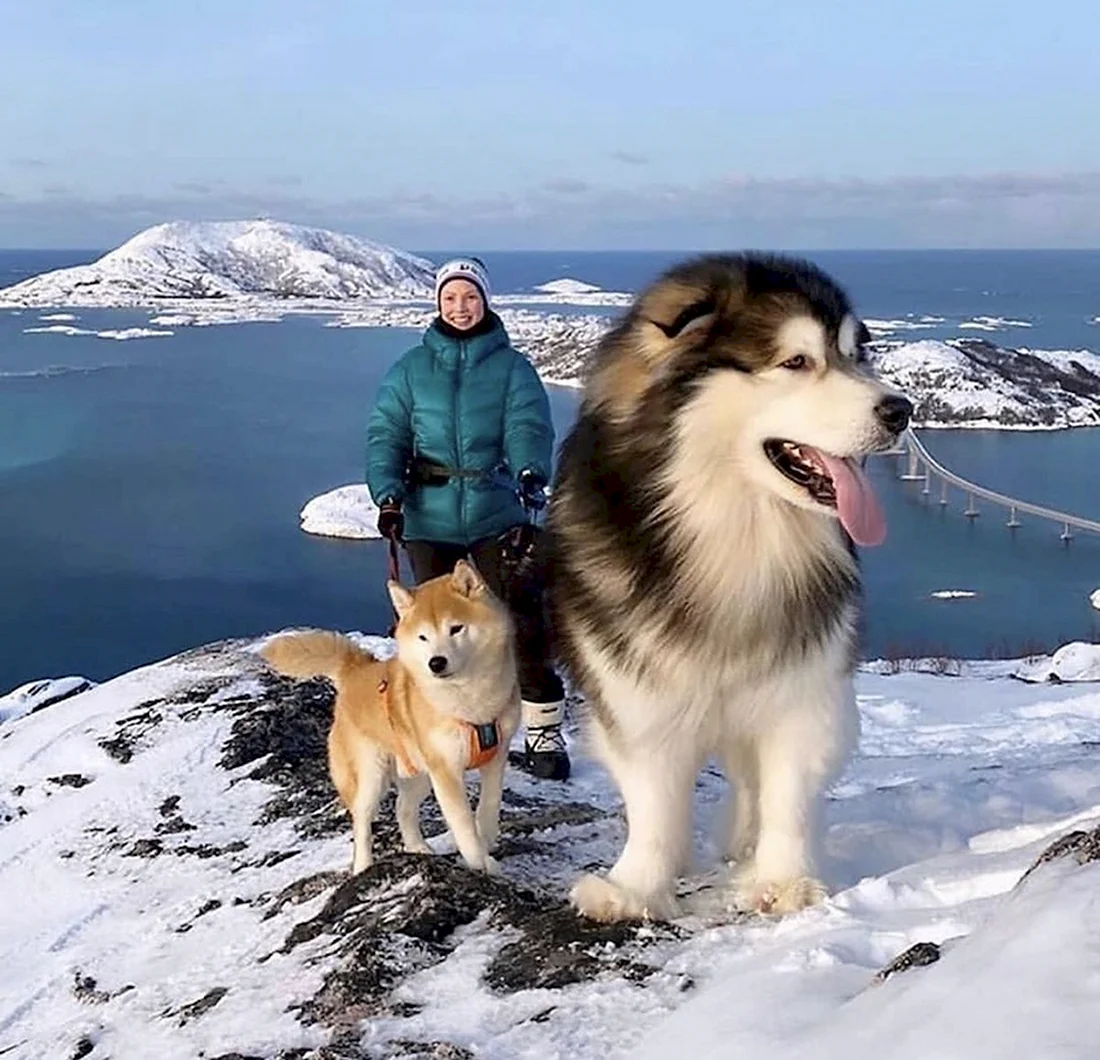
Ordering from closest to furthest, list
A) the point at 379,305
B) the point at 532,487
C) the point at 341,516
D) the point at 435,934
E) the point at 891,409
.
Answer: the point at 891,409, the point at 435,934, the point at 532,487, the point at 341,516, the point at 379,305

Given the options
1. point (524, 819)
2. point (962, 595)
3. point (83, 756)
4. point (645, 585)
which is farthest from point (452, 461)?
point (962, 595)

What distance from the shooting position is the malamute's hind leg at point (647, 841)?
3219mm

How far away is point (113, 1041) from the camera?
3492 millimetres

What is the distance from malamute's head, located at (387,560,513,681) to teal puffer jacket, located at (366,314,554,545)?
91 centimetres

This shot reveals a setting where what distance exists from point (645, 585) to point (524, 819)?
1878 mm

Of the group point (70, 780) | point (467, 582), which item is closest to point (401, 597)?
point (467, 582)

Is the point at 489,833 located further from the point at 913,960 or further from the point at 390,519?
the point at 913,960

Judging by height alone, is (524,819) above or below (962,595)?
above

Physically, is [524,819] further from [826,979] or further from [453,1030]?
[826,979]

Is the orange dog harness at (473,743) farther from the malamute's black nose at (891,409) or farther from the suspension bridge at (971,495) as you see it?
the suspension bridge at (971,495)

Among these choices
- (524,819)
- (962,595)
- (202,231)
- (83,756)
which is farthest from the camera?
(202,231)

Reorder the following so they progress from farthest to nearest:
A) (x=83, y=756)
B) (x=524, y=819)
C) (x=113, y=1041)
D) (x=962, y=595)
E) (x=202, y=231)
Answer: (x=202, y=231)
(x=962, y=595)
(x=83, y=756)
(x=524, y=819)
(x=113, y=1041)

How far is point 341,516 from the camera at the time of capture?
35062 millimetres

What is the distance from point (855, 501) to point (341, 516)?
32898mm
